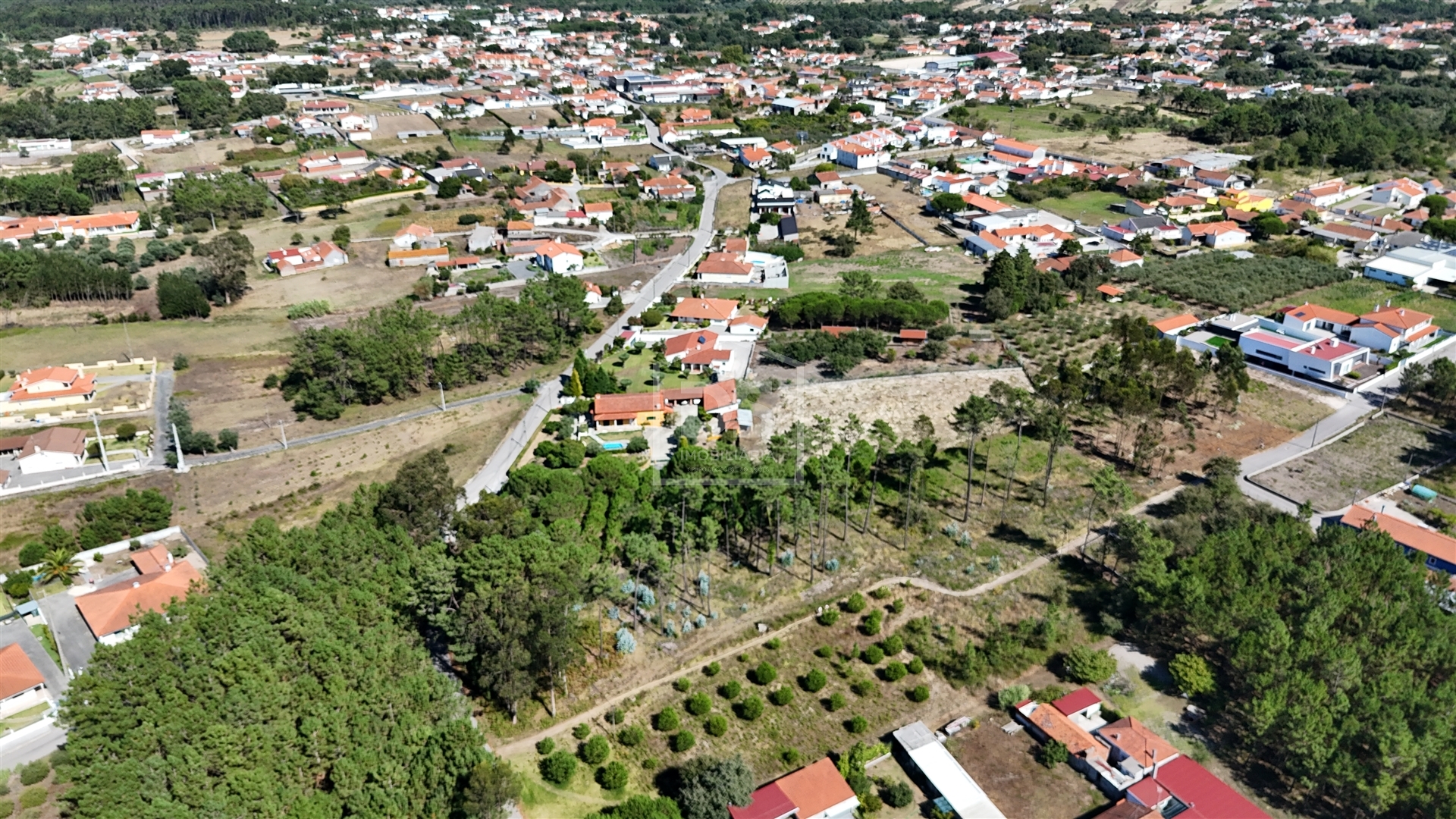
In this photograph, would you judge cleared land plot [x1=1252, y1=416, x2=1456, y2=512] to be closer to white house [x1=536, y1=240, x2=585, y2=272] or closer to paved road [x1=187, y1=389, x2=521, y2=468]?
paved road [x1=187, y1=389, x2=521, y2=468]

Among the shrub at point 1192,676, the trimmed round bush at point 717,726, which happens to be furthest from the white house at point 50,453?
the shrub at point 1192,676

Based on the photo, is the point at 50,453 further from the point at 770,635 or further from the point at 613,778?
the point at 770,635

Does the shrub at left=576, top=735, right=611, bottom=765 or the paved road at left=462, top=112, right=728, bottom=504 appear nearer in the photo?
the shrub at left=576, top=735, right=611, bottom=765

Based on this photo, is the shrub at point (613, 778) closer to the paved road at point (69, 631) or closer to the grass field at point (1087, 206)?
the paved road at point (69, 631)

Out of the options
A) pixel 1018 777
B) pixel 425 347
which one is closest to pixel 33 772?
pixel 1018 777

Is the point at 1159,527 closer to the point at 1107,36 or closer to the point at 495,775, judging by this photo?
the point at 495,775

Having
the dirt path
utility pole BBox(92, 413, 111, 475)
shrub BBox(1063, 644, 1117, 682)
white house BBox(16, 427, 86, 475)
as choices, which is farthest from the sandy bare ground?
white house BBox(16, 427, 86, 475)
